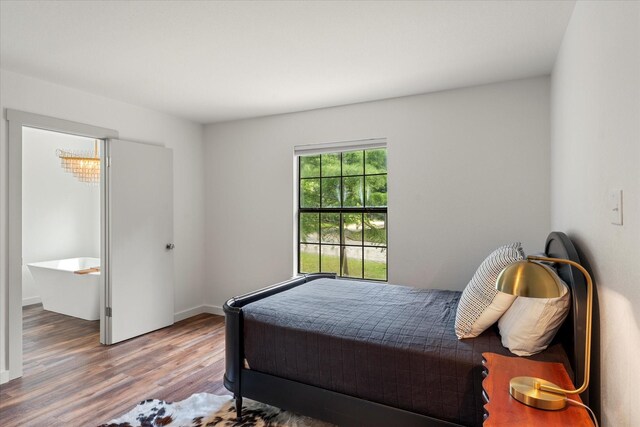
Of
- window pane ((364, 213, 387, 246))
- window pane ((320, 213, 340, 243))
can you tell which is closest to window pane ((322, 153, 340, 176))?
window pane ((320, 213, 340, 243))

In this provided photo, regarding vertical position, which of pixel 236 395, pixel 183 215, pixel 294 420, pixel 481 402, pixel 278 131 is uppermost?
pixel 278 131

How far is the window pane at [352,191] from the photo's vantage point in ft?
Result: 12.5

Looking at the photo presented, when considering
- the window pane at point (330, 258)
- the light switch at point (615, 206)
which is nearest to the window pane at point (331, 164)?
the window pane at point (330, 258)

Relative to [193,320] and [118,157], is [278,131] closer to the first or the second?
[118,157]

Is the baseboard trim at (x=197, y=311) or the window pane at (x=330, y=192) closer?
the window pane at (x=330, y=192)

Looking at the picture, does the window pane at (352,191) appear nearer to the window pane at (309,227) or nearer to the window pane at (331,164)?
the window pane at (331,164)

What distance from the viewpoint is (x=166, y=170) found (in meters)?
4.10

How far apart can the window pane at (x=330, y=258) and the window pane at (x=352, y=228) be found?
0.57ft

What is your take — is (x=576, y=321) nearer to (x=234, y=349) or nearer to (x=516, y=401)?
(x=516, y=401)

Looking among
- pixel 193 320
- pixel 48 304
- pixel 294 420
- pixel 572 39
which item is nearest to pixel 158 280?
pixel 193 320

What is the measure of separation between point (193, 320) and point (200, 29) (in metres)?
3.39

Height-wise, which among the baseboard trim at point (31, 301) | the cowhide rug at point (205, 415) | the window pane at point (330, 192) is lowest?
the cowhide rug at point (205, 415)

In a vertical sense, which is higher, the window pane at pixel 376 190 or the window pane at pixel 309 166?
the window pane at pixel 309 166

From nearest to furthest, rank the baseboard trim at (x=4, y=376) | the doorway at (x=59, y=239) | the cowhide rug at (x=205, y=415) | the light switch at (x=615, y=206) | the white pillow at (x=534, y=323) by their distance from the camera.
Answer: the light switch at (x=615, y=206) < the white pillow at (x=534, y=323) < the cowhide rug at (x=205, y=415) < the baseboard trim at (x=4, y=376) < the doorway at (x=59, y=239)
